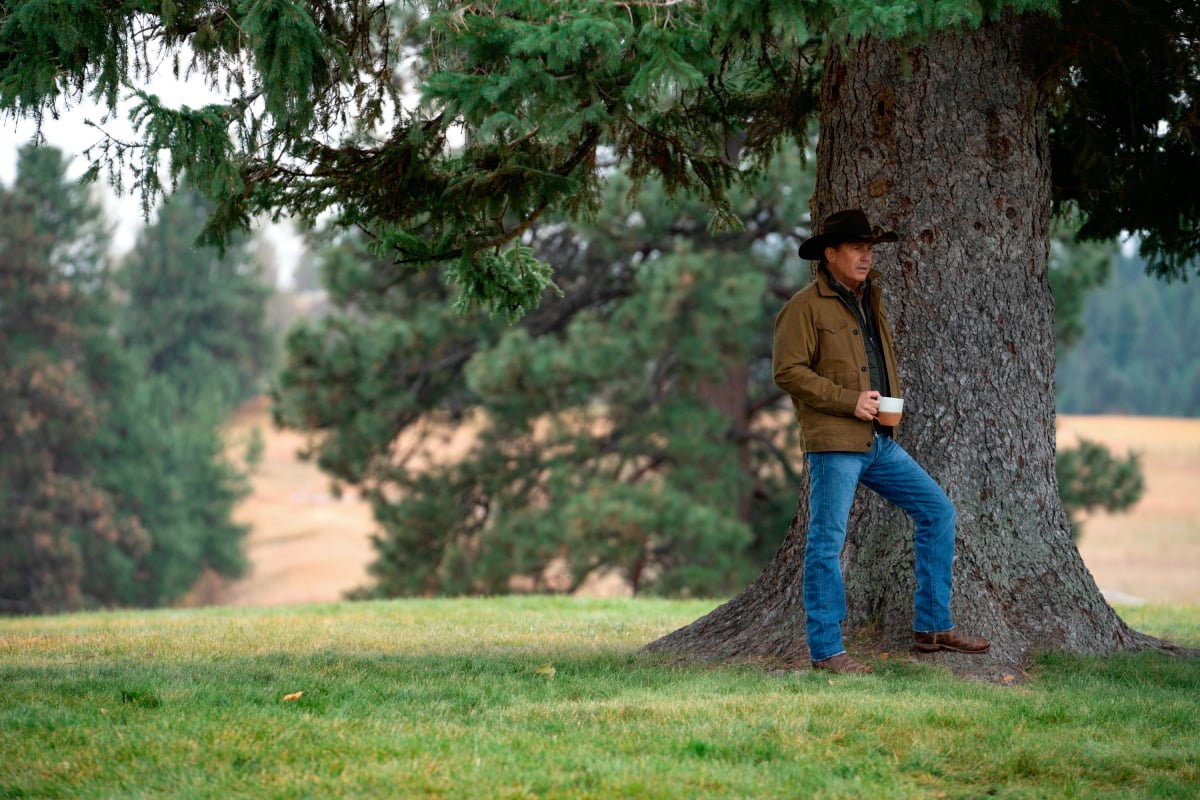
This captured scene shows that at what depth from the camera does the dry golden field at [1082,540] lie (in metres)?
41.2

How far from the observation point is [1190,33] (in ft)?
22.4

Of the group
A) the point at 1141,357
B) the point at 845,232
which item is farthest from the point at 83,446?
the point at 1141,357

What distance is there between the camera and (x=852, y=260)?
5.82m

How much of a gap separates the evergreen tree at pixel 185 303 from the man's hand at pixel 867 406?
4159 cm

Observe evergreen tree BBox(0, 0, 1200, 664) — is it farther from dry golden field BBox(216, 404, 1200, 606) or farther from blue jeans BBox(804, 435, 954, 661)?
dry golden field BBox(216, 404, 1200, 606)

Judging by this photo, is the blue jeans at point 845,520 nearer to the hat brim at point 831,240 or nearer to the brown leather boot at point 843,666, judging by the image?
the brown leather boot at point 843,666

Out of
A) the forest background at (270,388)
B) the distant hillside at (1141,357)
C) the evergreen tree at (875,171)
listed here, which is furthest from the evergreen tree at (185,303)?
the evergreen tree at (875,171)

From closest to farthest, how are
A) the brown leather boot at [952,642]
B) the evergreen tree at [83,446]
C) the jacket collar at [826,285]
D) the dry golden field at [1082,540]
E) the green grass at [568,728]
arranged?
the green grass at [568,728] < the jacket collar at [826,285] < the brown leather boot at [952,642] < the evergreen tree at [83,446] < the dry golden field at [1082,540]

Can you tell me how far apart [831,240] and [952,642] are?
1976 mm

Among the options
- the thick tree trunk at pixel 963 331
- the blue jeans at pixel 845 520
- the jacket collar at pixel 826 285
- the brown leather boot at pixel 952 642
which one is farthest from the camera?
the thick tree trunk at pixel 963 331

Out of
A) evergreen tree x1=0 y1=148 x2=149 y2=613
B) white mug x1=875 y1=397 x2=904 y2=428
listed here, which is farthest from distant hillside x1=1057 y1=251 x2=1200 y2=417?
white mug x1=875 y1=397 x2=904 y2=428

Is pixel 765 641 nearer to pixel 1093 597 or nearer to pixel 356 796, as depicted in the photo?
pixel 1093 597

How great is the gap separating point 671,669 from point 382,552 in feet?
49.7

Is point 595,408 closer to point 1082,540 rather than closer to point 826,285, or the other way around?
point 826,285
